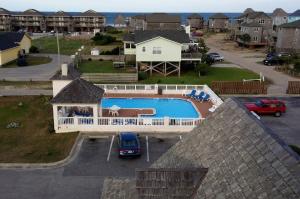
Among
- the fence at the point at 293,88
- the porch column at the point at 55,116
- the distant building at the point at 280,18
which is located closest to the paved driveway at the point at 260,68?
the fence at the point at 293,88

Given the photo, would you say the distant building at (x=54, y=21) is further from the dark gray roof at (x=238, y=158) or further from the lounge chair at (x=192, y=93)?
the dark gray roof at (x=238, y=158)

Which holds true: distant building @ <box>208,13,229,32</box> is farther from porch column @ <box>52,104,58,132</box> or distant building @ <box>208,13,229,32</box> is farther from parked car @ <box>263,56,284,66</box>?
porch column @ <box>52,104,58,132</box>

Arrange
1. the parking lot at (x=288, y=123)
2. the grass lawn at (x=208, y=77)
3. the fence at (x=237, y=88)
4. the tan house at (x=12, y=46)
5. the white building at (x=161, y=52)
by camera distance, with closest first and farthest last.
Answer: the parking lot at (x=288, y=123)
the fence at (x=237, y=88)
the grass lawn at (x=208, y=77)
the white building at (x=161, y=52)
the tan house at (x=12, y=46)

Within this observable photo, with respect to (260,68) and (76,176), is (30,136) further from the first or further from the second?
(260,68)

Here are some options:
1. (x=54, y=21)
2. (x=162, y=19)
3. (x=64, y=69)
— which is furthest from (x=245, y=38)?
(x=54, y=21)

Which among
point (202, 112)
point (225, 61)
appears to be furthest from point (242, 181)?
point (225, 61)

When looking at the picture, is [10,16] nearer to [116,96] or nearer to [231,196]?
[116,96]

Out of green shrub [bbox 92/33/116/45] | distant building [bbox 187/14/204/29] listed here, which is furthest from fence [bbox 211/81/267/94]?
distant building [bbox 187/14/204/29]
